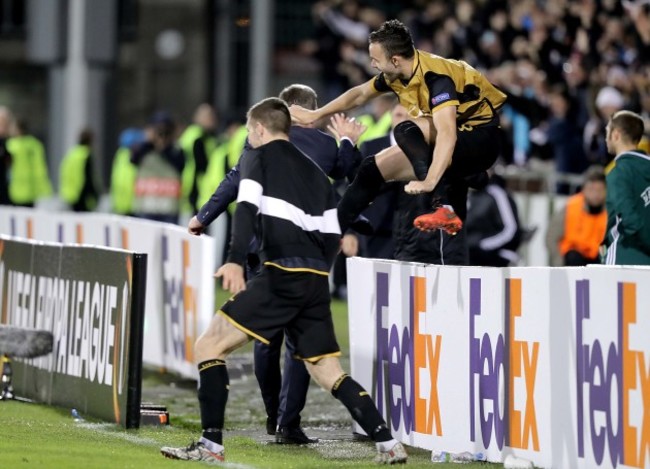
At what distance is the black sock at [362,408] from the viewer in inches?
340

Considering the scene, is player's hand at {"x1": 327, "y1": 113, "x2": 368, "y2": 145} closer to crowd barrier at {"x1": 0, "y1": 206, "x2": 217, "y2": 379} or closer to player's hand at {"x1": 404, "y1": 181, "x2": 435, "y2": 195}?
player's hand at {"x1": 404, "y1": 181, "x2": 435, "y2": 195}

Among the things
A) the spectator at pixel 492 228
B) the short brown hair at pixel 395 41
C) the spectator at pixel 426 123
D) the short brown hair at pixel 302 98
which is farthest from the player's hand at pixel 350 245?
the spectator at pixel 492 228

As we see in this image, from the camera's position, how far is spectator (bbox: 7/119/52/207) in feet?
70.2

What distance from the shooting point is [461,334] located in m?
9.10

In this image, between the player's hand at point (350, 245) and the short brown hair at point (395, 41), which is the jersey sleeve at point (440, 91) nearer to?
the short brown hair at point (395, 41)

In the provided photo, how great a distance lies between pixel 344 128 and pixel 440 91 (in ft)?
3.90

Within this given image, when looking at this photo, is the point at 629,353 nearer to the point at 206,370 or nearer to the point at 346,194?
the point at 206,370

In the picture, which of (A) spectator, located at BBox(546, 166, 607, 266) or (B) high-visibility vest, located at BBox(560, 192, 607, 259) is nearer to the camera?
(A) spectator, located at BBox(546, 166, 607, 266)

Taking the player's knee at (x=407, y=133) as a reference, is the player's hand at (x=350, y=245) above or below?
below

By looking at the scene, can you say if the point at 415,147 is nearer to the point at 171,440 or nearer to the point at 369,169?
the point at 369,169

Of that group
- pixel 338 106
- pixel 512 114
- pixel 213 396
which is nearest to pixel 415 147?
pixel 338 106

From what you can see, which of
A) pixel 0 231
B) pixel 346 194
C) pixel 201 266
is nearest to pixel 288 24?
pixel 0 231

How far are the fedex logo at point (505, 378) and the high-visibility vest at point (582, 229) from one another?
6954mm

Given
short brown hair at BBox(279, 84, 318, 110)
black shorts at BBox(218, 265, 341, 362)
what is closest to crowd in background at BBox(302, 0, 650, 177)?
short brown hair at BBox(279, 84, 318, 110)
